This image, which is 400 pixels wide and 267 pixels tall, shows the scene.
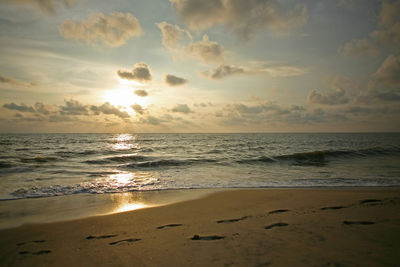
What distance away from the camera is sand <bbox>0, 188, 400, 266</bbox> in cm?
354

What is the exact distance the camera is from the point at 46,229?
5.36m

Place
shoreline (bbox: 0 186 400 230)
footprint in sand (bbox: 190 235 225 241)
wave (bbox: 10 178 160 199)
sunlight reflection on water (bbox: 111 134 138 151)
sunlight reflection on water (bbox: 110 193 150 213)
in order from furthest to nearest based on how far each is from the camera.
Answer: sunlight reflection on water (bbox: 111 134 138 151) → wave (bbox: 10 178 160 199) → sunlight reflection on water (bbox: 110 193 150 213) → shoreline (bbox: 0 186 400 230) → footprint in sand (bbox: 190 235 225 241)

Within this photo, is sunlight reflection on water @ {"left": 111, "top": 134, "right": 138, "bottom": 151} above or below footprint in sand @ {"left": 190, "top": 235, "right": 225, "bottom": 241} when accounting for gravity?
below

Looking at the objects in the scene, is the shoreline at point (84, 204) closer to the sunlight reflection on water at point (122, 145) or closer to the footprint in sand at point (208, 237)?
the footprint in sand at point (208, 237)

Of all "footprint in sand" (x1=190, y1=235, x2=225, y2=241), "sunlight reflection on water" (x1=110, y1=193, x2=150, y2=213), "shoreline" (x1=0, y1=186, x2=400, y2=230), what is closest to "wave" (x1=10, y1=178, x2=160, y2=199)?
"shoreline" (x1=0, y1=186, x2=400, y2=230)

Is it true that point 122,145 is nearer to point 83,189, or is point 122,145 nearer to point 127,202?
point 83,189

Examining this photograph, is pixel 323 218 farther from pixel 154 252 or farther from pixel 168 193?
pixel 168 193

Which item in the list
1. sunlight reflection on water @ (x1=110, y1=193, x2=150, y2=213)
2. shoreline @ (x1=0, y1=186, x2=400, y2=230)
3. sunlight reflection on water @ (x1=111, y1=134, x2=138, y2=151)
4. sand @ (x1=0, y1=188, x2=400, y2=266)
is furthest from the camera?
sunlight reflection on water @ (x1=111, y1=134, x2=138, y2=151)

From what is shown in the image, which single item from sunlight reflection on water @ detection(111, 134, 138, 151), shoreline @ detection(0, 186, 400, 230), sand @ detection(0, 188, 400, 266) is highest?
sand @ detection(0, 188, 400, 266)

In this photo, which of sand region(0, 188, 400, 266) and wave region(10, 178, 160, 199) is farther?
wave region(10, 178, 160, 199)

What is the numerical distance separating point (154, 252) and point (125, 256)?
1.70 feet

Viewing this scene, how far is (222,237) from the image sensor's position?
432 centimetres

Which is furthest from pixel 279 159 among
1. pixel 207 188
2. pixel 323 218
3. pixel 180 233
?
pixel 180 233

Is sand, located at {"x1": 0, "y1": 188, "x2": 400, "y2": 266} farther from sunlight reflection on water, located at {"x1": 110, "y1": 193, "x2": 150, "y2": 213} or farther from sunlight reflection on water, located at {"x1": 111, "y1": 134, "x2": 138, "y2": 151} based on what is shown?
sunlight reflection on water, located at {"x1": 111, "y1": 134, "x2": 138, "y2": 151}
